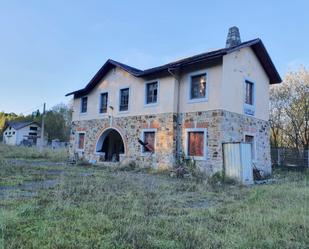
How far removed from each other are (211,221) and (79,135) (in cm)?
1688

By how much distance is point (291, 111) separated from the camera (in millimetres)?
24344

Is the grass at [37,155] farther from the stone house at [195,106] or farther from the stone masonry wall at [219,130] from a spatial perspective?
the stone masonry wall at [219,130]

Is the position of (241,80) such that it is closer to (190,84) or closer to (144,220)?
(190,84)

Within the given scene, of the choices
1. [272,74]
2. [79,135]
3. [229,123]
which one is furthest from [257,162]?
[79,135]

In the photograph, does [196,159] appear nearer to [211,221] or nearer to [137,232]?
[211,221]

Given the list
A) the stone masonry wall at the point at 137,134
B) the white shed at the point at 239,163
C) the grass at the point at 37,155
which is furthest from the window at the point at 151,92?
the grass at the point at 37,155

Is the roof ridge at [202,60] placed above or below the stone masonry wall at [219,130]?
above

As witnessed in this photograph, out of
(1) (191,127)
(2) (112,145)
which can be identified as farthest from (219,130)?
(2) (112,145)

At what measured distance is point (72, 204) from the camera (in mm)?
5949

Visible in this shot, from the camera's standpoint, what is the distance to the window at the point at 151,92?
1539cm

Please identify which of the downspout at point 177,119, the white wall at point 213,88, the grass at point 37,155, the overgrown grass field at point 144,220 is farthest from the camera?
the grass at point 37,155

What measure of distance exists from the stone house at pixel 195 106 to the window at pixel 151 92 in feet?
0.18

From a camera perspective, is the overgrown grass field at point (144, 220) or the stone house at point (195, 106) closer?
the overgrown grass field at point (144, 220)

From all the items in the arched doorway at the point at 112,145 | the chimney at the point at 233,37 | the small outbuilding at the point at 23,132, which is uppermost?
the chimney at the point at 233,37
